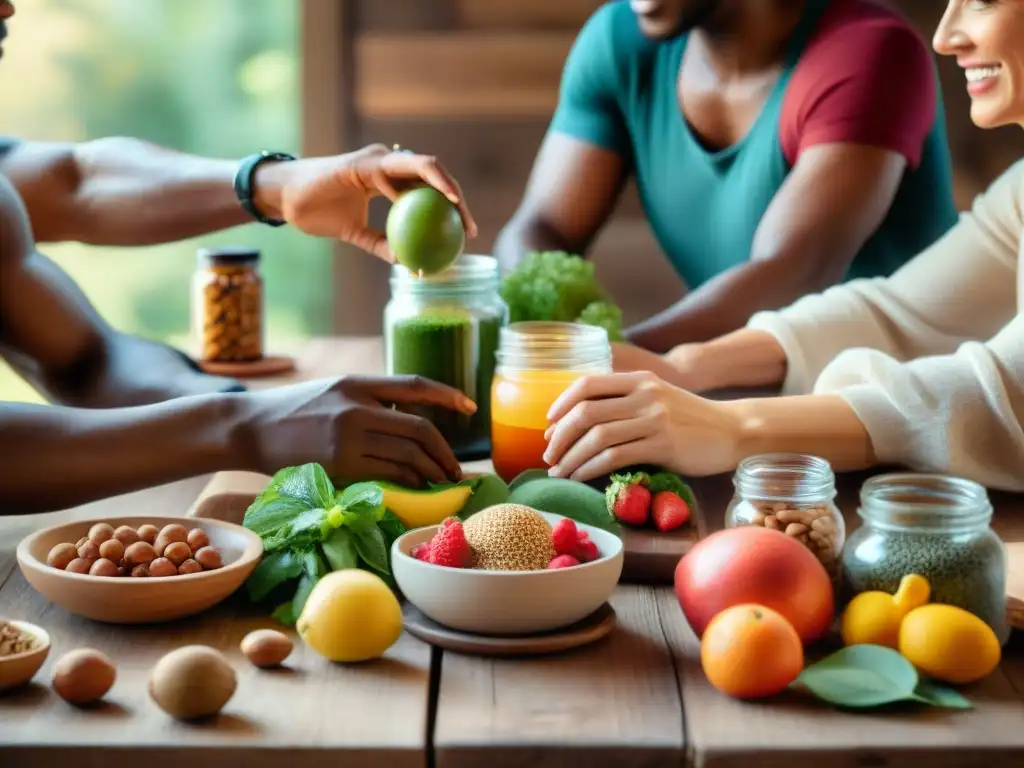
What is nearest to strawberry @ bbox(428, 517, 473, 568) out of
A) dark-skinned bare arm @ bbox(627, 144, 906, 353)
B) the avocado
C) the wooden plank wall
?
the avocado

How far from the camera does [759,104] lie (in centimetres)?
229

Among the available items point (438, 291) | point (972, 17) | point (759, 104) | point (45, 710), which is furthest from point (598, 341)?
point (759, 104)

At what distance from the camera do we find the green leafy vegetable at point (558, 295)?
161 centimetres

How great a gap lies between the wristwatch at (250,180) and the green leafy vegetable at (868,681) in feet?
3.40

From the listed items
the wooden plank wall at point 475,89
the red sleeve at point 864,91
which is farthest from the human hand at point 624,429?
the wooden plank wall at point 475,89

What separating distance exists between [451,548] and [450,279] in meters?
0.53

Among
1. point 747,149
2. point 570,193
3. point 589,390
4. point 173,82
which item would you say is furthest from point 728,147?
point 173,82

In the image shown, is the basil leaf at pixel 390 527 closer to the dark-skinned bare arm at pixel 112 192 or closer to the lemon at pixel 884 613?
the lemon at pixel 884 613

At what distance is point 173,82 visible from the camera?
4.04 metres

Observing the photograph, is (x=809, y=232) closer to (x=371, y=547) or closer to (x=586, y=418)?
(x=586, y=418)

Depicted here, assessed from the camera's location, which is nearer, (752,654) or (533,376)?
(752,654)

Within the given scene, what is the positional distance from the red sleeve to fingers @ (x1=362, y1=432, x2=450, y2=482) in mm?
1234

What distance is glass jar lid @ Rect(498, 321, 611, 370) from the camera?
4.27 feet

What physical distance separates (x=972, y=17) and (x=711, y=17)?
985 millimetres
